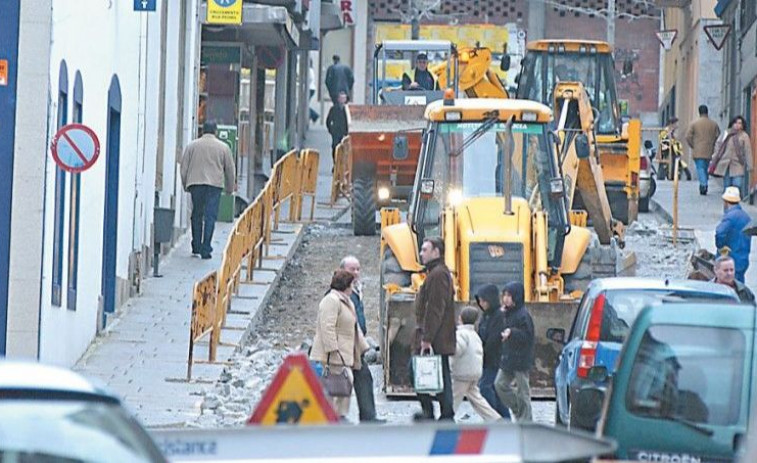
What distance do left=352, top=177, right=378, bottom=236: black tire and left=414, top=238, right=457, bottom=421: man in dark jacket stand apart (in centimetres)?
1215

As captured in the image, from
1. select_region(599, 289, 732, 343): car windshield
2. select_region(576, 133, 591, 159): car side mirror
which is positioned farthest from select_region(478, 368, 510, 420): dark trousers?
select_region(576, 133, 591, 159): car side mirror

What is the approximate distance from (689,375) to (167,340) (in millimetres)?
10467

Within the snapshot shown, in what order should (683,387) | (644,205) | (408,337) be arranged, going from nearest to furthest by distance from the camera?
1. (683,387)
2. (408,337)
3. (644,205)

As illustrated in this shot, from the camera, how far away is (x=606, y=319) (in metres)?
15.1

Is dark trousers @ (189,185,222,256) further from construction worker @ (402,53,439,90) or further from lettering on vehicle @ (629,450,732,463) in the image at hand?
lettering on vehicle @ (629,450,732,463)

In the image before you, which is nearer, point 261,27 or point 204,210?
point 204,210

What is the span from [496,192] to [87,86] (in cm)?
414

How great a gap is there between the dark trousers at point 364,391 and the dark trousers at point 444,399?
1.49 ft

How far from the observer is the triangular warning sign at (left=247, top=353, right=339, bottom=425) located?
849cm

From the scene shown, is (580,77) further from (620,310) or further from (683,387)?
(683,387)

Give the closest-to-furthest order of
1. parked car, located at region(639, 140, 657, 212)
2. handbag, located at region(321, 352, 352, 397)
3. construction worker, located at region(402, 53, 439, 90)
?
handbag, located at region(321, 352, 352, 397) < construction worker, located at region(402, 53, 439, 90) < parked car, located at region(639, 140, 657, 212)

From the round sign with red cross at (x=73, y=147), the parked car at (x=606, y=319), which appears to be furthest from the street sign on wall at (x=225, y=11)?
the parked car at (x=606, y=319)

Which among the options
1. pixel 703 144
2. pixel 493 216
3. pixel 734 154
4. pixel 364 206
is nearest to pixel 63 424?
pixel 493 216

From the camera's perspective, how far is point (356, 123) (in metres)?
28.4
